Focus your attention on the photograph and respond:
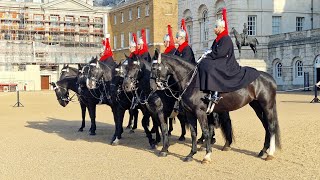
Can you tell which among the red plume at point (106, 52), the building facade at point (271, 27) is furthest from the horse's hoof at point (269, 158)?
the building facade at point (271, 27)

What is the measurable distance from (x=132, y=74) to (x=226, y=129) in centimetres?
265

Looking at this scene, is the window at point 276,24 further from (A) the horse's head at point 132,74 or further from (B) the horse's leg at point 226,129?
(A) the horse's head at point 132,74

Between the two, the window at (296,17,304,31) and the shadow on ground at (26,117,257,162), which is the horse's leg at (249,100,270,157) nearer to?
the shadow on ground at (26,117,257,162)

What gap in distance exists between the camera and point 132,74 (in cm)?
1050

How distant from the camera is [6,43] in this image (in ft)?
226

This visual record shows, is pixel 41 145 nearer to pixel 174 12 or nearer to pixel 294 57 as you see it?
pixel 294 57

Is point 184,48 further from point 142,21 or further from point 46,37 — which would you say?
point 46,37

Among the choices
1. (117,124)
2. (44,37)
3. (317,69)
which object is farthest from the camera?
(44,37)

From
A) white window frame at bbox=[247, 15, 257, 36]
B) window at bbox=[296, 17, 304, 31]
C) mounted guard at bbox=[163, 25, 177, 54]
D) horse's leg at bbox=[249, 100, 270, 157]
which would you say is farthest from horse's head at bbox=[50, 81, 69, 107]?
window at bbox=[296, 17, 304, 31]

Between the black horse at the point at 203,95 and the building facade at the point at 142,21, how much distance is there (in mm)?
45922

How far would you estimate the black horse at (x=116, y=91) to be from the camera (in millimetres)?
11688

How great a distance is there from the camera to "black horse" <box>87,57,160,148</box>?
1169cm

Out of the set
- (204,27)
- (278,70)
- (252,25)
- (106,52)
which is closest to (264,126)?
(106,52)

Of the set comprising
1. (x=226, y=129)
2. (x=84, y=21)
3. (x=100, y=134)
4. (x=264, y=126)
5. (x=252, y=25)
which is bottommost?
(x=100, y=134)
